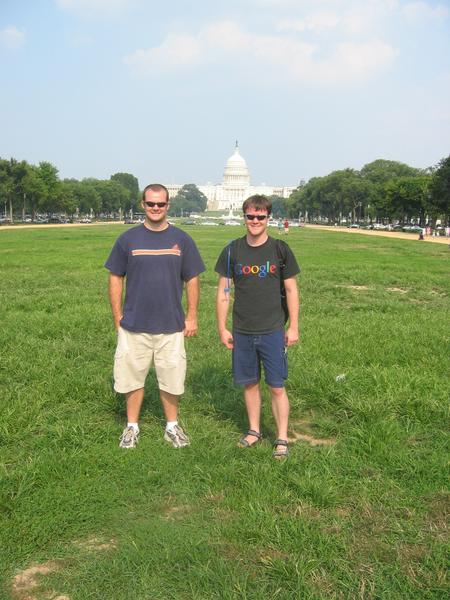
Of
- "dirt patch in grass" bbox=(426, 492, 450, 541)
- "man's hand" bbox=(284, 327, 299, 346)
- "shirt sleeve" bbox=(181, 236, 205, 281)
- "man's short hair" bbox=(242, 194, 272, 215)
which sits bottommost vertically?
"dirt patch in grass" bbox=(426, 492, 450, 541)

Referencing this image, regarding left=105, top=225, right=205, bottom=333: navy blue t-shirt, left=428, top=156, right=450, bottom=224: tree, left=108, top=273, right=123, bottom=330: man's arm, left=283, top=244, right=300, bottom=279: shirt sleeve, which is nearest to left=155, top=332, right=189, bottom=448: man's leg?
left=105, top=225, right=205, bottom=333: navy blue t-shirt

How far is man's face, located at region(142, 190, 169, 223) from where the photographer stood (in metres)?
4.21

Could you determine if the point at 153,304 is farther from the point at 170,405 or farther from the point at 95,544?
the point at 95,544

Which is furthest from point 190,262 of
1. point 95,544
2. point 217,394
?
point 95,544

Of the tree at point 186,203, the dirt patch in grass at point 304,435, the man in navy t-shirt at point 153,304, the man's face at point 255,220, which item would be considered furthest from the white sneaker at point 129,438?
the tree at point 186,203

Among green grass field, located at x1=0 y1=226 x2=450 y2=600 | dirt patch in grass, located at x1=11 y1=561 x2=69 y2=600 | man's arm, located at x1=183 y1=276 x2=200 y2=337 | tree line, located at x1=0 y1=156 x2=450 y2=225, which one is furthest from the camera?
tree line, located at x1=0 y1=156 x2=450 y2=225

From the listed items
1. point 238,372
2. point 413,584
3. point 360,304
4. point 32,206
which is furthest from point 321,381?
point 32,206

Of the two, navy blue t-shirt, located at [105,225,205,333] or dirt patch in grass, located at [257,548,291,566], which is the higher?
navy blue t-shirt, located at [105,225,205,333]

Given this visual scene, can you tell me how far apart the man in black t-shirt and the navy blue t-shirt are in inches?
14.6

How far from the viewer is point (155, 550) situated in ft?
9.95

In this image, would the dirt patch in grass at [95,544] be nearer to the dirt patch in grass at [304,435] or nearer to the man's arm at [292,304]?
the dirt patch in grass at [304,435]

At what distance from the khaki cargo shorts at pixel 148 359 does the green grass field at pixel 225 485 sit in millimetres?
459

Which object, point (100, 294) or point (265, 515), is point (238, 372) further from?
point (100, 294)

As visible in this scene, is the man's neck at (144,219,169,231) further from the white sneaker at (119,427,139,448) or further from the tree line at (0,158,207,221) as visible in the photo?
the tree line at (0,158,207,221)
